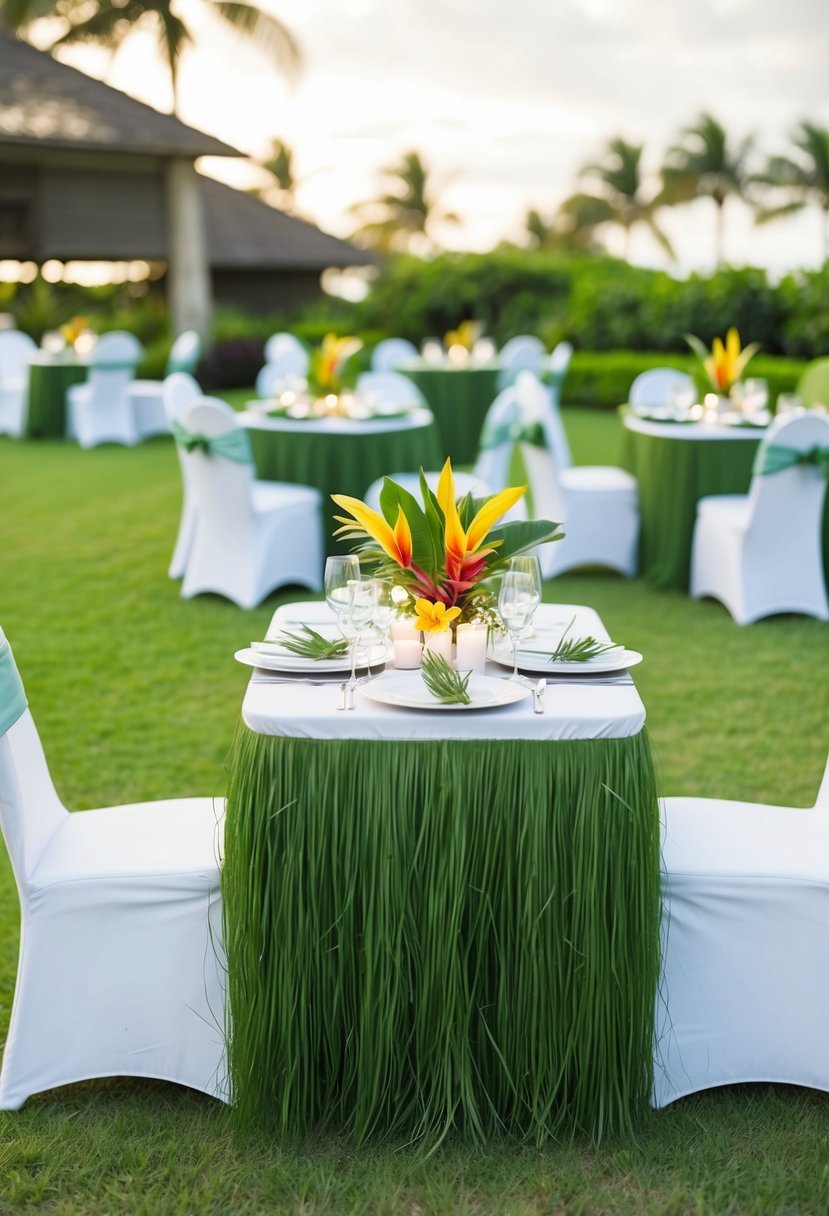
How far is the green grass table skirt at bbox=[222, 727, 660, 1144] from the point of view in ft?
7.36

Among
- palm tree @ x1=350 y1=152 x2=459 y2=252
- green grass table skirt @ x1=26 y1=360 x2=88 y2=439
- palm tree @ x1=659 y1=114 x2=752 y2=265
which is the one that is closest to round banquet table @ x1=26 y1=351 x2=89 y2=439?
green grass table skirt @ x1=26 y1=360 x2=88 y2=439

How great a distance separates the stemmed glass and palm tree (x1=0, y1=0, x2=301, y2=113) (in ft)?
69.9

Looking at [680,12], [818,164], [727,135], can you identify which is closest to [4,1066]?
[680,12]

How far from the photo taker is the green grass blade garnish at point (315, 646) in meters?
2.56

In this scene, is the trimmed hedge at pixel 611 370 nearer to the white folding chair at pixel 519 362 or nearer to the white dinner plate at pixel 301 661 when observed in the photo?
the white folding chair at pixel 519 362

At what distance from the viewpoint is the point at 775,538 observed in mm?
6262

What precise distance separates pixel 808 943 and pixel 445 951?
0.72 m

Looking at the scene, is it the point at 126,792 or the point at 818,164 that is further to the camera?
the point at 818,164

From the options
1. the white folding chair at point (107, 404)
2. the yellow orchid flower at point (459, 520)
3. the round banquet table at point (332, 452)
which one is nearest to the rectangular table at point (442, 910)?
the yellow orchid flower at point (459, 520)

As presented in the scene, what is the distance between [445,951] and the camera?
226cm

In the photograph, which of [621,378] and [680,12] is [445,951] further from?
[680,12]

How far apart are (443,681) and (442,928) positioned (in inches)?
16.8

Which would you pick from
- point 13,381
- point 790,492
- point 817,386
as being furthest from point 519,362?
point 790,492

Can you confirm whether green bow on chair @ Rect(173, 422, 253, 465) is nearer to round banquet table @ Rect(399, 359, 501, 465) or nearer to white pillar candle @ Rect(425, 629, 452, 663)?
white pillar candle @ Rect(425, 629, 452, 663)
